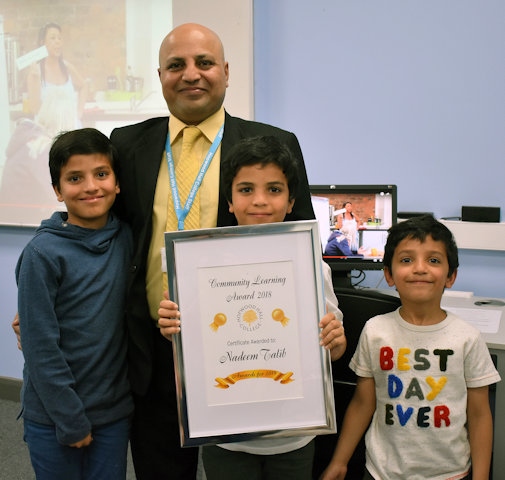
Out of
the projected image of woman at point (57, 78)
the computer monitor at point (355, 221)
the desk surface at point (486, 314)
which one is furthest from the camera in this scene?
the projected image of woman at point (57, 78)

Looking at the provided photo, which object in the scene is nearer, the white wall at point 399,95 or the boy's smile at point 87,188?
the boy's smile at point 87,188

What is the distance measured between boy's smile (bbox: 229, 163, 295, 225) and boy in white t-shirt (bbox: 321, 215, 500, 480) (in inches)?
15.2

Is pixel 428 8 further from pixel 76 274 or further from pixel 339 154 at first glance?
pixel 76 274

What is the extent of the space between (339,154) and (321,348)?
68.0 inches

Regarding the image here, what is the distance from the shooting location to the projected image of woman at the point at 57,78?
3121 mm

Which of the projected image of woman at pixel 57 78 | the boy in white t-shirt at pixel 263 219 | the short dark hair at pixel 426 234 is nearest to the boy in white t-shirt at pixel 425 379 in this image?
the short dark hair at pixel 426 234

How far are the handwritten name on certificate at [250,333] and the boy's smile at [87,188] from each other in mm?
404

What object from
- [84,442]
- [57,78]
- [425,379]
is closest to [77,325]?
[84,442]

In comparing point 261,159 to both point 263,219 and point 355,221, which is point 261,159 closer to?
point 263,219

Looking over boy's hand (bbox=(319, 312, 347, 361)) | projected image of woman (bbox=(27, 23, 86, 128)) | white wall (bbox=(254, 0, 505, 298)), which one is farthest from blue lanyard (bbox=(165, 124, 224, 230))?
projected image of woman (bbox=(27, 23, 86, 128))

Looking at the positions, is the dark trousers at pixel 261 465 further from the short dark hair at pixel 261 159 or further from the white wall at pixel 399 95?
the white wall at pixel 399 95

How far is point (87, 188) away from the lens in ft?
4.67

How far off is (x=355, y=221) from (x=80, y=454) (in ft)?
5.04

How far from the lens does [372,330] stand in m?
1.44
